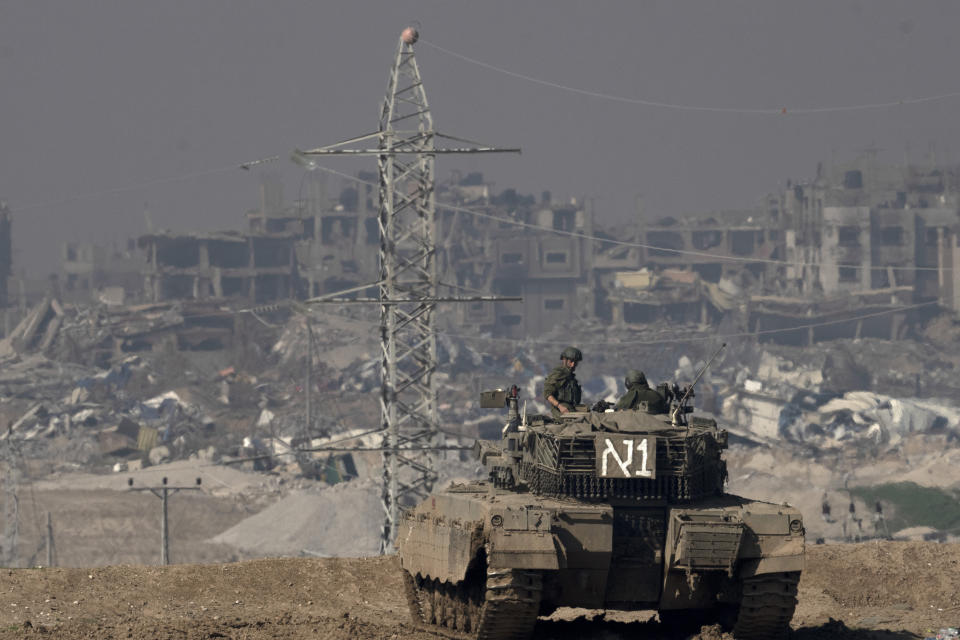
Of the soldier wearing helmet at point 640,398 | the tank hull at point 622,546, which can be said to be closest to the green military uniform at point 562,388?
the soldier wearing helmet at point 640,398

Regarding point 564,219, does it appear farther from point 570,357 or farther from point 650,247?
point 570,357

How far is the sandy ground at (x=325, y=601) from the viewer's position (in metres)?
19.8

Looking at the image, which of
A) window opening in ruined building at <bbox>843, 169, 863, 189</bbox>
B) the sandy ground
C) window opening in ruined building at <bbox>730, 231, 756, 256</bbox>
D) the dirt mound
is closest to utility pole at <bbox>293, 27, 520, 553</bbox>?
the sandy ground

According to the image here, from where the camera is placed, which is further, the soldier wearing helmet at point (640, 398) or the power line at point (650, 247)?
the power line at point (650, 247)

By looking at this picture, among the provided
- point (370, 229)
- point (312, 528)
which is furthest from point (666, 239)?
point (312, 528)

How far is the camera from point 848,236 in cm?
17412

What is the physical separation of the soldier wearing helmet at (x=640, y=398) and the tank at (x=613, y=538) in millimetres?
781

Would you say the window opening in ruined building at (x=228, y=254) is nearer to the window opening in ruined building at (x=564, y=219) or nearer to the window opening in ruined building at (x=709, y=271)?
the window opening in ruined building at (x=564, y=219)

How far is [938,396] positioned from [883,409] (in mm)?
28311

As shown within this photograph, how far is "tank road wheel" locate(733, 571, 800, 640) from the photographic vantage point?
60.7ft

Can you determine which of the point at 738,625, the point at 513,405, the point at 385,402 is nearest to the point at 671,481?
the point at 738,625

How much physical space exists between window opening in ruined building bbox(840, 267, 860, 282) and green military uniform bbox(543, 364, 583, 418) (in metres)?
157

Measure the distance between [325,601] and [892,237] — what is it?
158 m

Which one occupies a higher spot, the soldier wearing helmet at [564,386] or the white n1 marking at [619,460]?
the soldier wearing helmet at [564,386]
